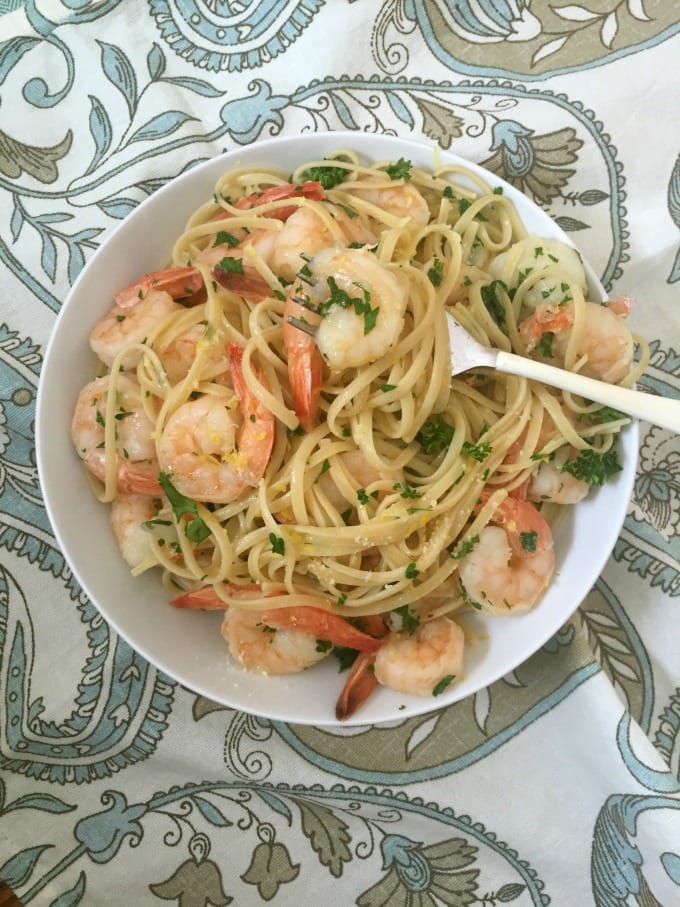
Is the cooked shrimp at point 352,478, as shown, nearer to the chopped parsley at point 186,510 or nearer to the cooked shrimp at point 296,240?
the chopped parsley at point 186,510

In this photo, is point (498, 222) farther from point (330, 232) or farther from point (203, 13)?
point (203, 13)

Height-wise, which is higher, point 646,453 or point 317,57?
point 317,57

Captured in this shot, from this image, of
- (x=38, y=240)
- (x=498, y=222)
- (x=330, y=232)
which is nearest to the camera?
(x=330, y=232)

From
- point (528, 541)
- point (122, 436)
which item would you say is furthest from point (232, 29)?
point (528, 541)

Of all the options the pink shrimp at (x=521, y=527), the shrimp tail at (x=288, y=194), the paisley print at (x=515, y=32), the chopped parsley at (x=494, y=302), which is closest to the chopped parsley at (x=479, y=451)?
the pink shrimp at (x=521, y=527)

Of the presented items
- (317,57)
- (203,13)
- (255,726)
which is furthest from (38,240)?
(255,726)

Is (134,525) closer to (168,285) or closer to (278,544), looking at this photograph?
(278,544)
